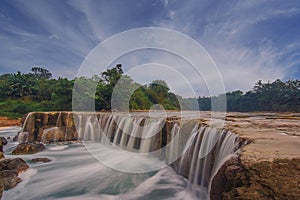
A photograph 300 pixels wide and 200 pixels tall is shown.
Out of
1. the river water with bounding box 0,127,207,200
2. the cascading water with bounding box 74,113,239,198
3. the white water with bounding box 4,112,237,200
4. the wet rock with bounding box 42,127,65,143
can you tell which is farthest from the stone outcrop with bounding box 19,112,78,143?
the cascading water with bounding box 74,113,239,198

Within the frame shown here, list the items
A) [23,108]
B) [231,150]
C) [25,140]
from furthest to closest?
[23,108] < [25,140] < [231,150]

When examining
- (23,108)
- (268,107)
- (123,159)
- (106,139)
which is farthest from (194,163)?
(23,108)

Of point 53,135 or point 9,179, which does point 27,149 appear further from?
point 9,179

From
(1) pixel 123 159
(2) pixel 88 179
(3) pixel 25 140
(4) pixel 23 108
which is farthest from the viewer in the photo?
(4) pixel 23 108

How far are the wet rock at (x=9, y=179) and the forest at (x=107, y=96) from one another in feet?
49.0

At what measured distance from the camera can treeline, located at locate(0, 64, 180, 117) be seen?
20.4 meters

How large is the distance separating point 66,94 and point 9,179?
674 inches

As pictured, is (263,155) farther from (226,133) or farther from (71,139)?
(71,139)

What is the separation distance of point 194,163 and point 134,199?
5.60 feet

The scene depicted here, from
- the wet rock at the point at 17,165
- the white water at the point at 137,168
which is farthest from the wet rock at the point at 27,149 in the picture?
the wet rock at the point at 17,165

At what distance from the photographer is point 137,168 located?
6754 mm

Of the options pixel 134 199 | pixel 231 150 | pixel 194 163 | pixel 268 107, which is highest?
pixel 268 107

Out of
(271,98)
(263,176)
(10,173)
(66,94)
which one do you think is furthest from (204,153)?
(271,98)

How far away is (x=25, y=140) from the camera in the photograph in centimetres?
1137
